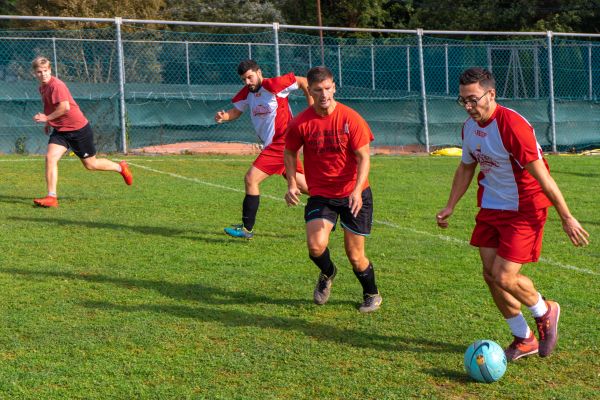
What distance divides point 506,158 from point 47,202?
729cm

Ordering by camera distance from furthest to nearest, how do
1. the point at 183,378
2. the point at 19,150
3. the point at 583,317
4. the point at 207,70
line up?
1. the point at 207,70
2. the point at 19,150
3. the point at 583,317
4. the point at 183,378

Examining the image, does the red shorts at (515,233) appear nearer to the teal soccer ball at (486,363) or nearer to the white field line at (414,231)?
the teal soccer ball at (486,363)

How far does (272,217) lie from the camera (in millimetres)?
10945

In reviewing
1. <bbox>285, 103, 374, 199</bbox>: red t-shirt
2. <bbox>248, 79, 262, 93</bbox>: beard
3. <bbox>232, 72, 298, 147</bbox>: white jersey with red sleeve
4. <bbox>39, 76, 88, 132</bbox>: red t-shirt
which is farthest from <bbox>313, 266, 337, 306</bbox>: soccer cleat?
<bbox>39, 76, 88, 132</bbox>: red t-shirt

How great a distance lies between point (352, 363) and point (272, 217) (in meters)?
5.49

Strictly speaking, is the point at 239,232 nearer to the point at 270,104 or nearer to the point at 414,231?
the point at 270,104

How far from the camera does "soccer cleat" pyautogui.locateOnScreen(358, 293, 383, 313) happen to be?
6750mm

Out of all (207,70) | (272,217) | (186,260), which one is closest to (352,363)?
(186,260)

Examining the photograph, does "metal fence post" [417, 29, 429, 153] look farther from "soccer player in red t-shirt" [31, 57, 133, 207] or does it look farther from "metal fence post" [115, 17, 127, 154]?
"soccer player in red t-shirt" [31, 57, 133, 207]

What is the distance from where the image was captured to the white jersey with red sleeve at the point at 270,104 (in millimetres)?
9984

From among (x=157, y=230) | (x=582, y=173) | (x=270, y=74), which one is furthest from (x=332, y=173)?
(x=270, y=74)

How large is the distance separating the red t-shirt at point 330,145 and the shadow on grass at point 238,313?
95 centimetres

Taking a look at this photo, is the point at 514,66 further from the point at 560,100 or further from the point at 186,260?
the point at 186,260

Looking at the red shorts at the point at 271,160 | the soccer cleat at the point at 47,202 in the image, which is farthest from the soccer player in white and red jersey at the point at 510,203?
the soccer cleat at the point at 47,202
